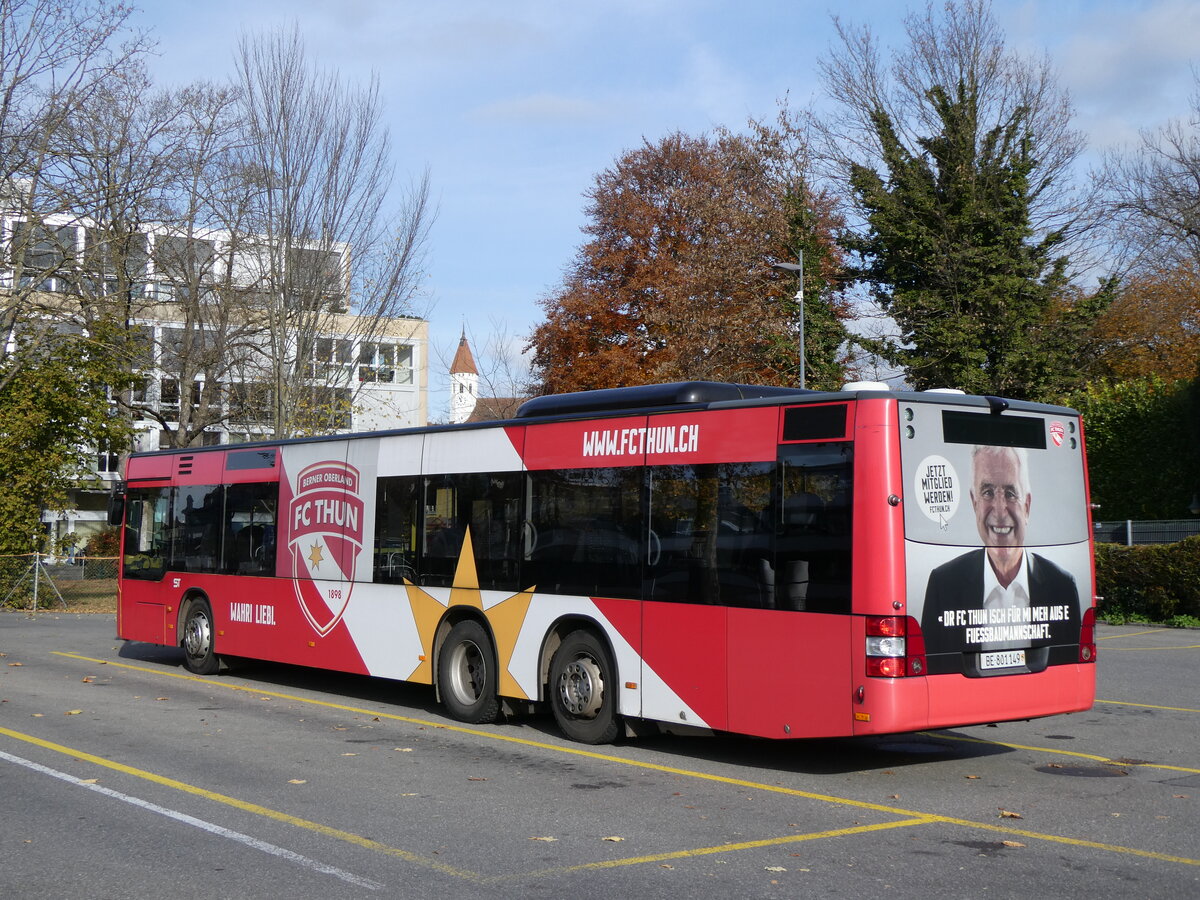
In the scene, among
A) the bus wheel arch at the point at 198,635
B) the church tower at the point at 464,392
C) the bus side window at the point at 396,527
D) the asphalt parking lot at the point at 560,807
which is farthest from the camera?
the church tower at the point at 464,392

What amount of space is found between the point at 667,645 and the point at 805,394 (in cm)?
225

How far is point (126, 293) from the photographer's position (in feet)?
116

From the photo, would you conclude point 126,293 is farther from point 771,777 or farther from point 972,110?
point 771,777

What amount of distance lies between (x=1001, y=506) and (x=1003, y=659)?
1.11 meters

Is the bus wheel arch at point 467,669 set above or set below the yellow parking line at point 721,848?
above

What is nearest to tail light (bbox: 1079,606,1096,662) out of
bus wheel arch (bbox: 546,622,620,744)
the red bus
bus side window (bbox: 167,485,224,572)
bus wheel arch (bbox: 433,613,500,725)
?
the red bus

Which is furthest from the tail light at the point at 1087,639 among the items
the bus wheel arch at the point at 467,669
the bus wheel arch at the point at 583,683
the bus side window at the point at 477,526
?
the bus wheel arch at the point at 467,669

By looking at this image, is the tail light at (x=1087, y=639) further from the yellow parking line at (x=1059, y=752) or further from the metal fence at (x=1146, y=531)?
the metal fence at (x=1146, y=531)

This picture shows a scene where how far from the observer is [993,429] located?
9.39 m

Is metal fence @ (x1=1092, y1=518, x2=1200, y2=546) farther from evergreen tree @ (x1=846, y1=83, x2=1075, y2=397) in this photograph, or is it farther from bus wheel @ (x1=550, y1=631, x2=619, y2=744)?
bus wheel @ (x1=550, y1=631, x2=619, y2=744)

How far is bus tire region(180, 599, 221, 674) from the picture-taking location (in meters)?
16.2

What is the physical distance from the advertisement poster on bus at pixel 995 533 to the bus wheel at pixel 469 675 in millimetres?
4656

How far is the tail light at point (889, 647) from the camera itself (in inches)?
334

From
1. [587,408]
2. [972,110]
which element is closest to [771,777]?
[587,408]
